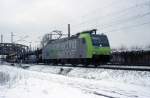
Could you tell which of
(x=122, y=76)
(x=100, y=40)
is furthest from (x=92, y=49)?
(x=122, y=76)

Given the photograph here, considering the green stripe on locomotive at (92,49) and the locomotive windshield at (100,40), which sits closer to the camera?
the green stripe on locomotive at (92,49)

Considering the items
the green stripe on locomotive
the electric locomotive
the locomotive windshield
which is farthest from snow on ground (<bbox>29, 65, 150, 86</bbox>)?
the locomotive windshield

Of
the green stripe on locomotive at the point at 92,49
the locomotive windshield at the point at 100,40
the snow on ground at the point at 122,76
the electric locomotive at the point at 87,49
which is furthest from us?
the locomotive windshield at the point at 100,40

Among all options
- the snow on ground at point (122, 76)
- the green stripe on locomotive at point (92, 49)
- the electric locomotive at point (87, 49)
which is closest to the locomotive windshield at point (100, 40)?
the electric locomotive at point (87, 49)

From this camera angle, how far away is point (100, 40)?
25812 mm

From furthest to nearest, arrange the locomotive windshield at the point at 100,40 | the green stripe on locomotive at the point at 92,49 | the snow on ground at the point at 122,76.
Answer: the locomotive windshield at the point at 100,40
the green stripe on locomotive at the point at 92,49
the snow on ground at the point at 122,76

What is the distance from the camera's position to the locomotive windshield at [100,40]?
25233 millimetres

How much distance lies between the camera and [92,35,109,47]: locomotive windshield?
25233 millimetres

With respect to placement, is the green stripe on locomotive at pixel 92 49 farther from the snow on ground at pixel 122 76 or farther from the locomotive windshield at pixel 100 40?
the snow on ground at pixel 122 76

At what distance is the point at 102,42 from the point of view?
2577cm

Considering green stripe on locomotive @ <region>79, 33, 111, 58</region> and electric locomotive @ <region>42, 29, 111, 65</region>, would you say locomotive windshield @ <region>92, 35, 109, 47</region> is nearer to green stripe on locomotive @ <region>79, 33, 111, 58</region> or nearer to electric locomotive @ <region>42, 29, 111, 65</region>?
electric locomotive @ <region>42, 29, 111, 65</region>

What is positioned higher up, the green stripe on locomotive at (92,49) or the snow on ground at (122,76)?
the green stripe on locomotive at (92,49)

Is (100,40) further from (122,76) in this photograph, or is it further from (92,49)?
(122,76)

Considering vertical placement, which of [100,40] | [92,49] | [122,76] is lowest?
[122,76]
